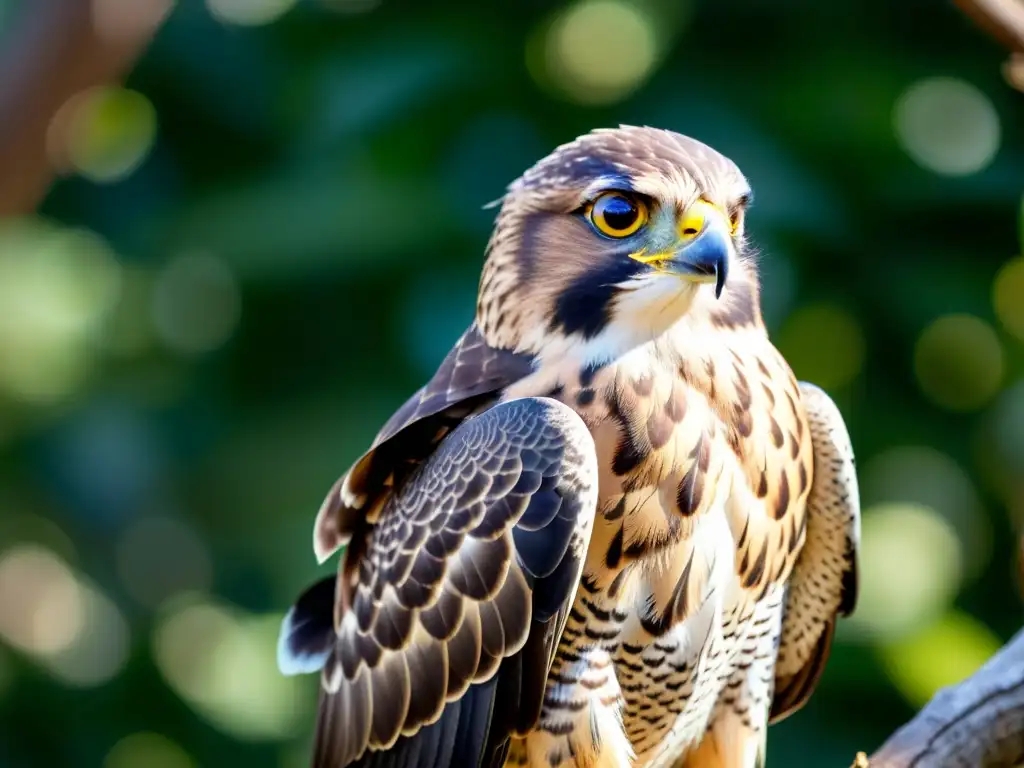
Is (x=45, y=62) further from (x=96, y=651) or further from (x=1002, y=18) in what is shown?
(x=96, y=651)

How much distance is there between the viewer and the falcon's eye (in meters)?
2.73

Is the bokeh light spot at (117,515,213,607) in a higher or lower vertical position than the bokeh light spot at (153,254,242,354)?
lower

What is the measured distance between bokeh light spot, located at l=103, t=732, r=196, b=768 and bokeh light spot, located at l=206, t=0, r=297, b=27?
3262mm

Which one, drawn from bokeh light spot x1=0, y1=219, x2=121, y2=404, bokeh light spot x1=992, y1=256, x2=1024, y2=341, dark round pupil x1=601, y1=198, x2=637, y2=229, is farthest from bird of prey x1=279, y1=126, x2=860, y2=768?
bokeh light spot x1=0, y1=219, x2=121, y2=404

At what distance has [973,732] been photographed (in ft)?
9.57

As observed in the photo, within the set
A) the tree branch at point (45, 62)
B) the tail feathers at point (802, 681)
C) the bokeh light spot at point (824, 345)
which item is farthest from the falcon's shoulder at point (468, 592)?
the bokeh light spot at point (824, 345)

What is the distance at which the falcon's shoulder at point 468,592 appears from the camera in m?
2.70

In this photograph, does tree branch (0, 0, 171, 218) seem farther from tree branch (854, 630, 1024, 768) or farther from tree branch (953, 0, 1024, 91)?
tree branch (854, 630, 1024, 768)

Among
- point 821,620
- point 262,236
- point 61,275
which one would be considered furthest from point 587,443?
point 61,275

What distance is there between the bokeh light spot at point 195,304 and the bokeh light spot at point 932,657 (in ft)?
10.2

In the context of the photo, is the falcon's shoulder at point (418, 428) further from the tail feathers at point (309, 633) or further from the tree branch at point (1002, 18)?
the tree branch at point (1002, 18)

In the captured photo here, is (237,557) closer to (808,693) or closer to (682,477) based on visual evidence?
(808,693)

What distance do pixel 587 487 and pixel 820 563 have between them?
37.4 inches

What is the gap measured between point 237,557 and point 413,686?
10.6 ft
